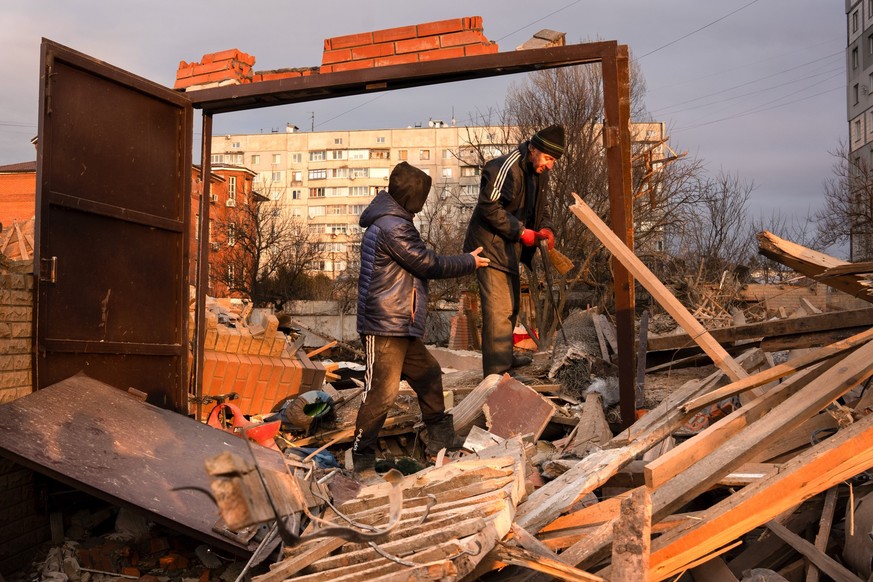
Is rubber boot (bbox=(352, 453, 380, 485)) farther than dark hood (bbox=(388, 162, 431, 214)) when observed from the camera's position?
No

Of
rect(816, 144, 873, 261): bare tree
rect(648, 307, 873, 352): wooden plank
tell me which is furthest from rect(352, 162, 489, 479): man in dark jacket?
rect(816, 144, 873, 261): bare tree

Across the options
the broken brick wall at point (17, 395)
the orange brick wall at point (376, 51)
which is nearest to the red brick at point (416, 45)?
the orange brick wall at point (376, 51)

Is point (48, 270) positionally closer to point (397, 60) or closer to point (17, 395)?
point (17, 395)

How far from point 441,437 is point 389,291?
1137mm

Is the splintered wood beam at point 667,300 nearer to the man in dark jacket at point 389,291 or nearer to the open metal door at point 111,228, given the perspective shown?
the man in dark jacket at point 389,291

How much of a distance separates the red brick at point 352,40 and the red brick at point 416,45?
0.83ft

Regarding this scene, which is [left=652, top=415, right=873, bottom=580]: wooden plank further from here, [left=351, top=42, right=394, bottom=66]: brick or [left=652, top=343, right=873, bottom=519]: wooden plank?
[left=351, top=42, right=394, bottom=66]: brick

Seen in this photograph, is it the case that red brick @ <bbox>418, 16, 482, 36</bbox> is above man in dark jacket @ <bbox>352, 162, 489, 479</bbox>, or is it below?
above

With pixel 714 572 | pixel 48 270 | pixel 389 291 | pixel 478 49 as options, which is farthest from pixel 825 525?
pixel 48 270

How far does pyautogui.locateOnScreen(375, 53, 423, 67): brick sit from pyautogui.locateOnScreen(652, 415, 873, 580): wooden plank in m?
4.23

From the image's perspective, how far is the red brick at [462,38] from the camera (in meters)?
6.21

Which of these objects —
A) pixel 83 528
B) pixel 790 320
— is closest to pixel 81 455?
pixel 83 528

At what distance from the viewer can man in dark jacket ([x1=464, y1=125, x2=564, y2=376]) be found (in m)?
6.09

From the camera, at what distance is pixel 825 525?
370cm
